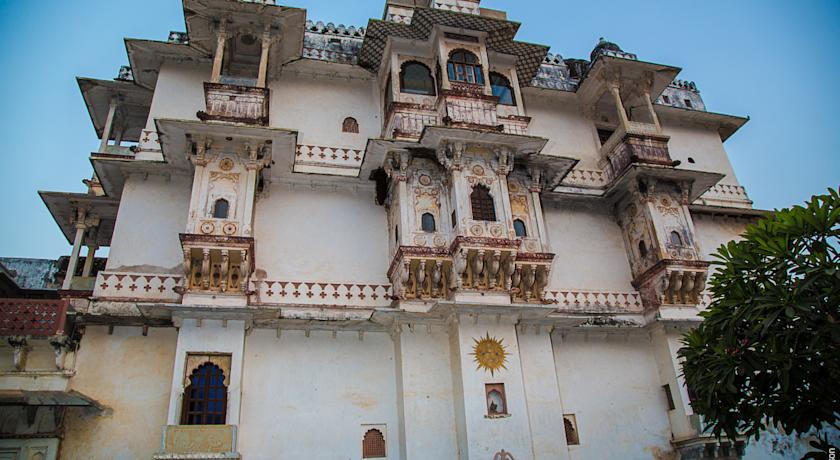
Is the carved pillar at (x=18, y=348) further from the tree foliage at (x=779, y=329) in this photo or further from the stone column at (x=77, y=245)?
the tree foliage at (x=779, y=329)

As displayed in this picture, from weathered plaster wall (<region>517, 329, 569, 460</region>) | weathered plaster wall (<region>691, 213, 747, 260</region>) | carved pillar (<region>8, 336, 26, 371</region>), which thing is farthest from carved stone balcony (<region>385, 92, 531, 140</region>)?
carved pillar (<region>8, 336, 26, 371</region>)

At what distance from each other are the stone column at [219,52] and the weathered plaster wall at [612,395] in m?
11.2

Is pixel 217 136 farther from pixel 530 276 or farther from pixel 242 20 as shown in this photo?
pixel 530 276

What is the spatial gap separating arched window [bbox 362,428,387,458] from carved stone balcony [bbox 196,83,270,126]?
7.93m

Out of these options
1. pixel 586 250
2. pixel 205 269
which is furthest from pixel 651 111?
pixel 205 269

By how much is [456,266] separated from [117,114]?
1165 cm

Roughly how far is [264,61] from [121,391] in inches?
353

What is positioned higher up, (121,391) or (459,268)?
(459,268)

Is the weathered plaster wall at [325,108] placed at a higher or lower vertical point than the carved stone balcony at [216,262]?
higher

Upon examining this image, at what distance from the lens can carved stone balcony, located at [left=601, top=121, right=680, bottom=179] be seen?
55.1 feet

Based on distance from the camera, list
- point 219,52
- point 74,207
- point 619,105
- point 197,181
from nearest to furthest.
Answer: point 197,181 → point 219,52 → point 74,207 → point 619,105

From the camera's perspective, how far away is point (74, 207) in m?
15.4

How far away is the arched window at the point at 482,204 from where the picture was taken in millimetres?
14344

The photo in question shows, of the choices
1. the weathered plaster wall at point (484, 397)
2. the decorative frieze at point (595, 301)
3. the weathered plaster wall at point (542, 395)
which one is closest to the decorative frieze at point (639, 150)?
the decorative frieze at point (595, 301)
